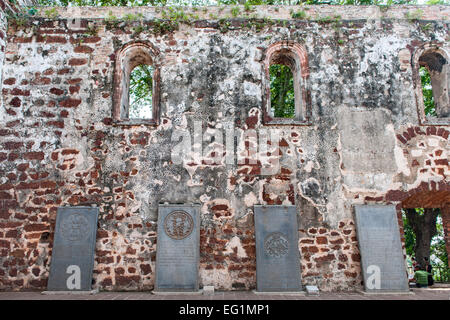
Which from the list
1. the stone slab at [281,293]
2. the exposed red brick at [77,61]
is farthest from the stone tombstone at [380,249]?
the exposed red brick at [77,61]

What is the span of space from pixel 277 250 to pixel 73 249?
362 centimetres

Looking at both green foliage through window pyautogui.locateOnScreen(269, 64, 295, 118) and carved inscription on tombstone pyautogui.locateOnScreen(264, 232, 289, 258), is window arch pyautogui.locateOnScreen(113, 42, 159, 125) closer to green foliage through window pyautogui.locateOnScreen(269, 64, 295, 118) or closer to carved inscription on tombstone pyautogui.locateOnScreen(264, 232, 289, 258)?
carved inscription on tombstone pyautogui.locateOnScreen(264, 232, 289, 258)

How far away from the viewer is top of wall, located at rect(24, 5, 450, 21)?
24.0ft

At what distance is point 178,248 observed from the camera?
596 cm

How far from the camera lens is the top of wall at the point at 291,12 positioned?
7312 mm

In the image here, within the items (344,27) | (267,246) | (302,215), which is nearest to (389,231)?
(302,215)

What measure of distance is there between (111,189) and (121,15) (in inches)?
151

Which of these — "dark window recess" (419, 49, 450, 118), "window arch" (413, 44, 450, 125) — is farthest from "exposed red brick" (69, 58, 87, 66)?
"dark window recess" (419, 49, 450, 118)

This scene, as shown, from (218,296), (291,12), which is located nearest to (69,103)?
(218,296)

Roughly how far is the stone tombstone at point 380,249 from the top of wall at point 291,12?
4282 mm

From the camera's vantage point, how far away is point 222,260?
20.1 feet

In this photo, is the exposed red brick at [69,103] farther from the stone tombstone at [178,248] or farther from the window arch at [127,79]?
the stone tombstone at [178,248]
